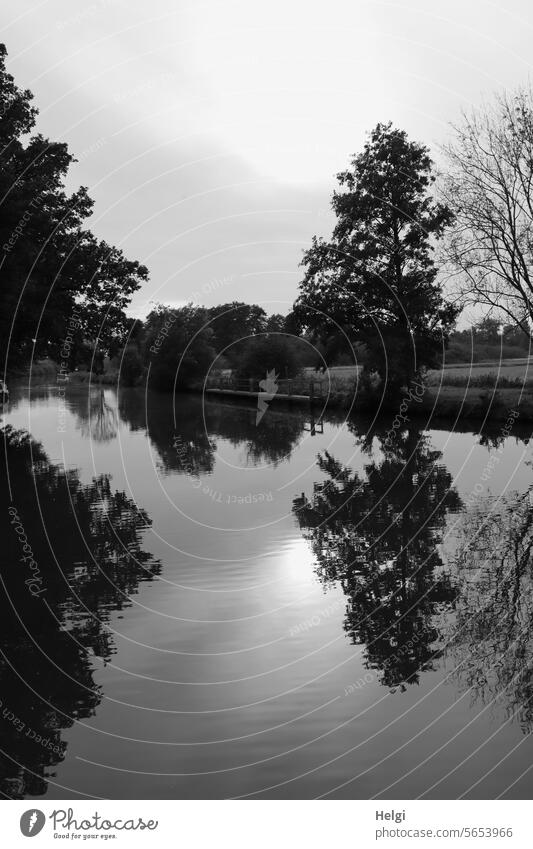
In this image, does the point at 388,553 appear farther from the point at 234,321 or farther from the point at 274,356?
the point at 234,321

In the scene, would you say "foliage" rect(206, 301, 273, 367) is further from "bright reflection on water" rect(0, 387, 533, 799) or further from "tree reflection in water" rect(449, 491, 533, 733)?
"tree reflection in water" rect(449, 491, 533, 733)

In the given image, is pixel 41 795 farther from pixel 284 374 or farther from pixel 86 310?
pixel 284 374

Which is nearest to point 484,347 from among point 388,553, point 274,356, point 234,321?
point 274,356

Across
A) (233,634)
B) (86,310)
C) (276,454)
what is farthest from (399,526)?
(86,310)

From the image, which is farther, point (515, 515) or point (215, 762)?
point (515, 515)

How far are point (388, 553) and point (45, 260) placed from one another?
26.1 m

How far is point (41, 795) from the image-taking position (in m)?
6.06

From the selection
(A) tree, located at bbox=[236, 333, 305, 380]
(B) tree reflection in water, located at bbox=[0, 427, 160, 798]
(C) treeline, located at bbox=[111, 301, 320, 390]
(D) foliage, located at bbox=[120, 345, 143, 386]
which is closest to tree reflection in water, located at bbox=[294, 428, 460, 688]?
(B) tree reflection in water, located at bbox=[0, 427, 160, 798]

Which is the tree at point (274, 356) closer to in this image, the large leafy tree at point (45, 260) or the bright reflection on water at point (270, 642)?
the large leafy tree at point (45, 260)

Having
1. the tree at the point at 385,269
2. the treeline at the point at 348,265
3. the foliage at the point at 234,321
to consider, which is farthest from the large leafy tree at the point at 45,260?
the foliage at the point at 234,321

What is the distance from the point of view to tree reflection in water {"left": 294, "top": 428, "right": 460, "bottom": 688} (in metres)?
8.93

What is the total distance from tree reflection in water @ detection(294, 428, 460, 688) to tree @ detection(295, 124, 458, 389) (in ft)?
74.8

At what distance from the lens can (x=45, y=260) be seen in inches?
1368

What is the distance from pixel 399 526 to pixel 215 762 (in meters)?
9.38
